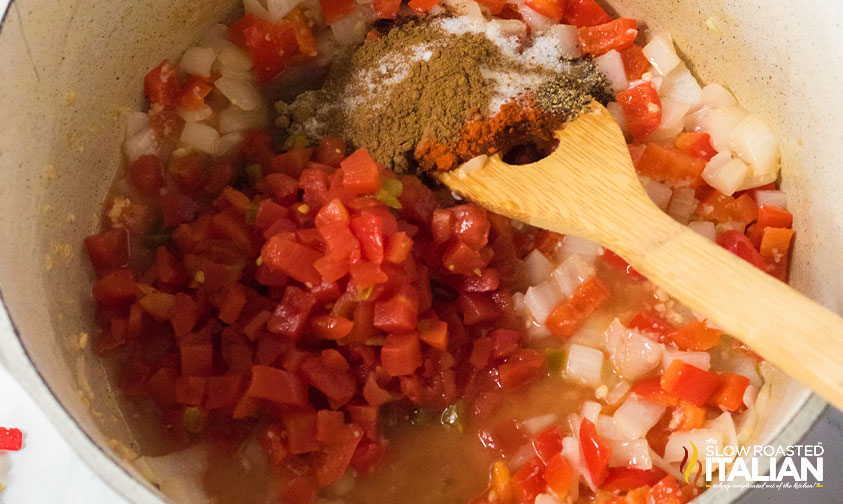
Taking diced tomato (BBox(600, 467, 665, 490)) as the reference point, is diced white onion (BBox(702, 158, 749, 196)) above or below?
above

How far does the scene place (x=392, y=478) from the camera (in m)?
1.86

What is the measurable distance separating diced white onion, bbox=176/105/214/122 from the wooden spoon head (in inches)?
30.2

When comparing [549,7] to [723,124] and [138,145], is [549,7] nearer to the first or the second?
[723,124]

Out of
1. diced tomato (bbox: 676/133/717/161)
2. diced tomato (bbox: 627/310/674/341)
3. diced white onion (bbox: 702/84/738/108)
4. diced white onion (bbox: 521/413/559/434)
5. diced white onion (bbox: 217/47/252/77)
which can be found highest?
diced white onion (bbox: 217/47/252/77)

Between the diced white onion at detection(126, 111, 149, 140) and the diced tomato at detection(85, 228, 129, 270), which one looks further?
the diced white onion at detection(126, 111, 149, 140)

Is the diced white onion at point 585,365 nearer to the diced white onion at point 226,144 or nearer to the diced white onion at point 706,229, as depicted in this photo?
the diced white onion at point 706,229

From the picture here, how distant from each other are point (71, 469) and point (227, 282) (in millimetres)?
749

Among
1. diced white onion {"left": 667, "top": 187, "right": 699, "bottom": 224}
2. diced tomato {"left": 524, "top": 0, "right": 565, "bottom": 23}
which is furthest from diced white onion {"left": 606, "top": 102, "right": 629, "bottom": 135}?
diced tomato {"left": 524, "top": 0, "right": 565, "bottom": 23}

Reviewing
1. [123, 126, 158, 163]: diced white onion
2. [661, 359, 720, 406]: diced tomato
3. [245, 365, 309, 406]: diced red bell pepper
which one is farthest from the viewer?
[123, 126, 158, 163]: diced white onion

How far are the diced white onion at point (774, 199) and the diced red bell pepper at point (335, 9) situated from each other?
1431 millimetres

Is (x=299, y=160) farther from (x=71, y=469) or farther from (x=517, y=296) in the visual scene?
(x=71, y=469)

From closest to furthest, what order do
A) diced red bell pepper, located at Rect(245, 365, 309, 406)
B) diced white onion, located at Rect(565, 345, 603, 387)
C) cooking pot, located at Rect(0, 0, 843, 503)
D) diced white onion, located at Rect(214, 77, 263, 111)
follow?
cooking pot, located at Rect(0, 0, 843, 503) → diced red bell pepper, located at Rect(245, 365, 309, 406) → diced white onion, located at Rect(565, 345, 603, 387) → diced white onion, located at Rect(214, 77, 263, 111)

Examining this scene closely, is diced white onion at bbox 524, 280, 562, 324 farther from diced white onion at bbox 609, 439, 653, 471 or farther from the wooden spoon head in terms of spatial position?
diced white onion at bbox 609, 439, 653, 471

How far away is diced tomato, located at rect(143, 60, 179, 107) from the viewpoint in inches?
82.0
